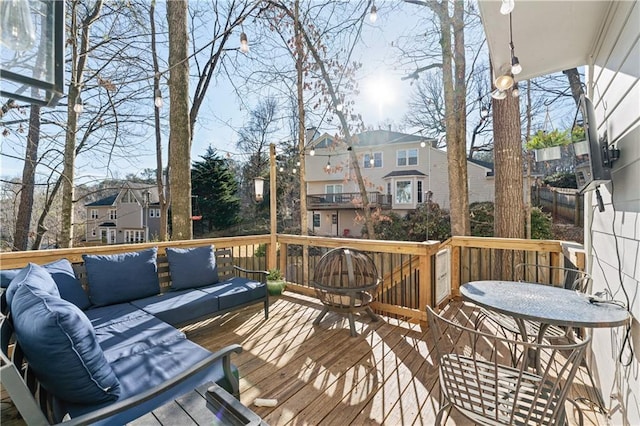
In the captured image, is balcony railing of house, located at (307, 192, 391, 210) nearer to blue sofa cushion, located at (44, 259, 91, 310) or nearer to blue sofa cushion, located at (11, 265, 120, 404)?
blue sofa cushion, located at (44, 259, 91, 310)

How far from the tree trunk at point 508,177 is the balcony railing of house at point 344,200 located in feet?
29.1

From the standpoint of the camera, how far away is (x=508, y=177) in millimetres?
4707

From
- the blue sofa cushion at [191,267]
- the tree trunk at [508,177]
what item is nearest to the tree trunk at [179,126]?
the blue sofa cushion at [191,267]

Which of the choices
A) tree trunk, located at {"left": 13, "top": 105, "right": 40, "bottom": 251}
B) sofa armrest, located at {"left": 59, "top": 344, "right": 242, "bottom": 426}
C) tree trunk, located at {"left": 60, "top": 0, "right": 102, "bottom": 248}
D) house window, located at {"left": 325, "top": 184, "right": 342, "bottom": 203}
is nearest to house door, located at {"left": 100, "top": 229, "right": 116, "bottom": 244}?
tree trunk, located at {"left": 13, "top": 105, "right": 40, "bottom": 251}

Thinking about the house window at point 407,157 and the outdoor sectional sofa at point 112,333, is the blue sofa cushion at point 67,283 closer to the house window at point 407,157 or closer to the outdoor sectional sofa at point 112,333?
the outdoor sectional sofa at point 112,333

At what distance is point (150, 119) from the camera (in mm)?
8398

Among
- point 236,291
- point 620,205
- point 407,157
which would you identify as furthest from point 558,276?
point 407,157

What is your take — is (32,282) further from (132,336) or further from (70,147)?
(70,147)

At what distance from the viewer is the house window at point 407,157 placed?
14.6 meters

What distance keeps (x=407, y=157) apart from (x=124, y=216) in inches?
553

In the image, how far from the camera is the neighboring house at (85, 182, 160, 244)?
10.4 m

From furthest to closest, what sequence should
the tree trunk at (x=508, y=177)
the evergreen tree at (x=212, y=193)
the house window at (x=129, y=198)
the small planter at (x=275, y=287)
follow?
1. the evergreen tree at (x=212, y=193)
2. the house window at (x=129, y=198)
3. the tree trunk at (x=508, y=177)
4. the small planter at (x=275, y=287)

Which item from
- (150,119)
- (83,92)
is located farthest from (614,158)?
(150,119)

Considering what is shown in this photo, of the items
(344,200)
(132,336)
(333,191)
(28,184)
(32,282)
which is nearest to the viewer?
(32,282)
